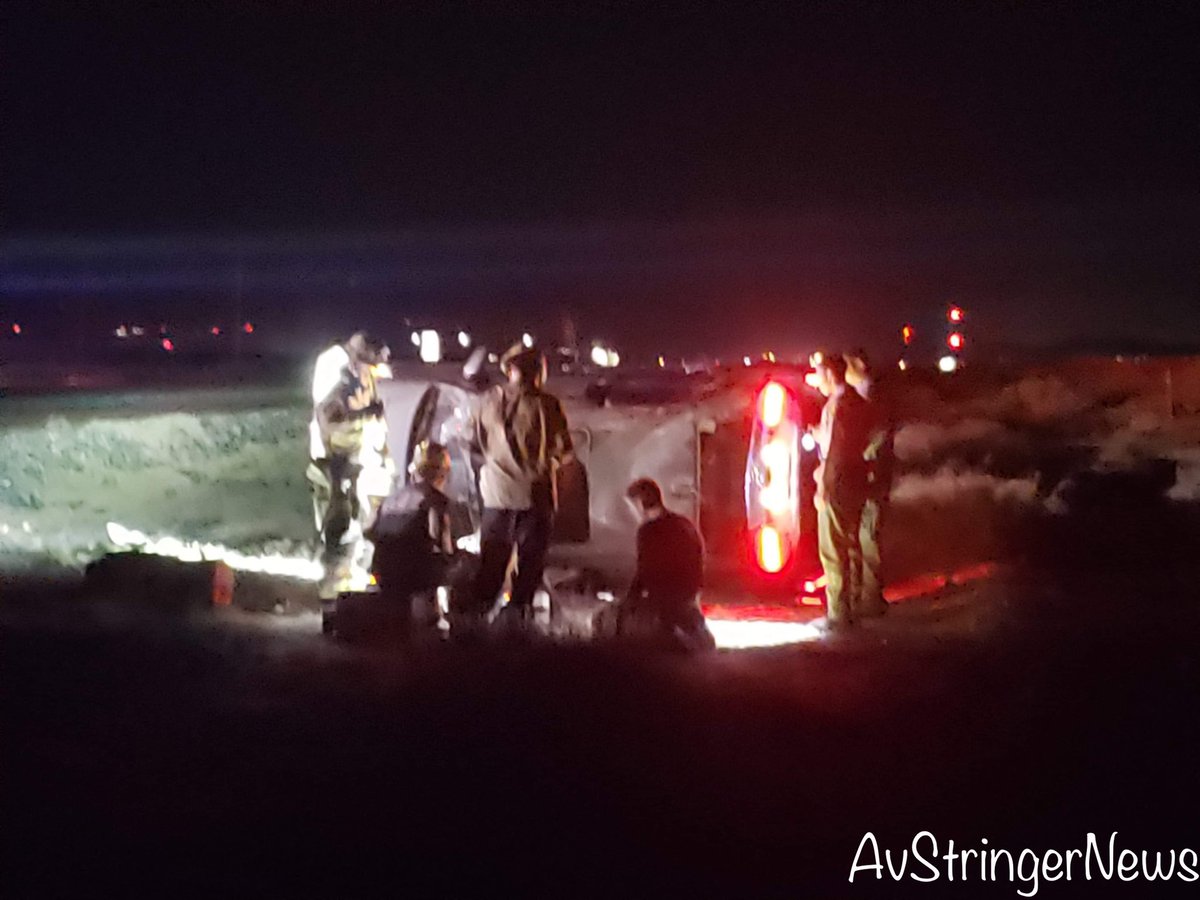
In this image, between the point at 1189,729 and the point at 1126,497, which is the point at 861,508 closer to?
the point at 1189,729

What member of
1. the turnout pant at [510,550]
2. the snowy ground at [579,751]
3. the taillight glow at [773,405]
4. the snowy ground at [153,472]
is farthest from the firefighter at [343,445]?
the taillight glow at [773,405]

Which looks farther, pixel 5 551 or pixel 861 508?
pixel 5 551

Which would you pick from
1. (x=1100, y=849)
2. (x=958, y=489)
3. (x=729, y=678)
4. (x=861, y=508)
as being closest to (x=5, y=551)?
(x=729, y=678)

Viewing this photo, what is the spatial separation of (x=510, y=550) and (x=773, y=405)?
5.98ft

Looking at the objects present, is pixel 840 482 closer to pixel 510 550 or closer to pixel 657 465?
pixel 657 465

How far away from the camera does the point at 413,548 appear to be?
6660mm

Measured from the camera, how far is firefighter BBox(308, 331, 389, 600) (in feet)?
24.9

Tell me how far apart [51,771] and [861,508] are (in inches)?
180

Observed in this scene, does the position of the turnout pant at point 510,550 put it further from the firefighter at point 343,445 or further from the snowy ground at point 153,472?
the snowy ground at point 153,472

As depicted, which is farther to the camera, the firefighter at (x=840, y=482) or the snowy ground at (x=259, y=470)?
the snowy ground at (x=259, y=470)

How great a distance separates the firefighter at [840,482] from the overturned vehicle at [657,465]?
20 cm

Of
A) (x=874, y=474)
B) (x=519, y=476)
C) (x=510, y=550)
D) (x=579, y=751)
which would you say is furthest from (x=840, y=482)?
(x=579, y=751)

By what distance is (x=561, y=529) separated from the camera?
7301 millimetres

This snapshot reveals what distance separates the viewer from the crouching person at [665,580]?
6242 millimetres
